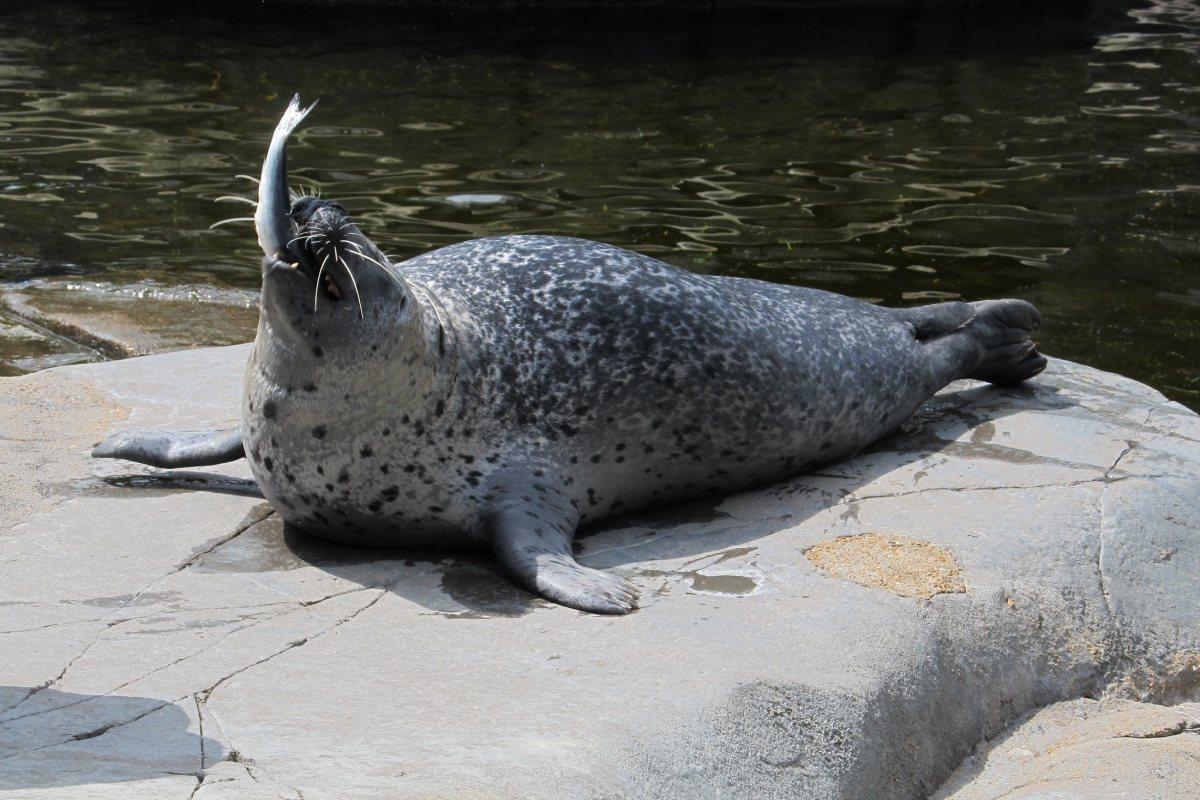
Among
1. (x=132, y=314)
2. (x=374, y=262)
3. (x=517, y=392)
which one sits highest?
(x=374, y=262)

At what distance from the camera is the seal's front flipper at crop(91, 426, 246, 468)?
5.01 m

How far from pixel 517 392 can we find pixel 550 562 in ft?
2.17

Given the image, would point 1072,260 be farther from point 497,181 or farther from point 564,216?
point 497,181

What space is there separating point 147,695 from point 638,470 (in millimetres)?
1835

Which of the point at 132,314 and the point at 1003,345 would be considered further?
the point at 132,314

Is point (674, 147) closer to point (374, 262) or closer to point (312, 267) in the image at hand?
point (374, 262)

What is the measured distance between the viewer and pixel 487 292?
4730 mm

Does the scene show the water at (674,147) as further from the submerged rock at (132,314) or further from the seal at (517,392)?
the seal at (517,392)

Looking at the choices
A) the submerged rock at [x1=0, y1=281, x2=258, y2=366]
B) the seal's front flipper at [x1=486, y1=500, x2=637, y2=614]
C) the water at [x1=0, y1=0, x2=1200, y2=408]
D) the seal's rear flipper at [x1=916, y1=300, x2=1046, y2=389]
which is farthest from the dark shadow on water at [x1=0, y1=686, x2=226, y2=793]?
the water at [x1=0, y1=0, x2=1200, y2=408]

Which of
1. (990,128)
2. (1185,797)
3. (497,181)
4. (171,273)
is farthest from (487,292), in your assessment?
(990,128)

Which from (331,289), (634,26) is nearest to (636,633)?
(331,289)

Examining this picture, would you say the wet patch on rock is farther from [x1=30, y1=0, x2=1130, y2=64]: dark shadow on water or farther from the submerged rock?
[x1=30, y1=0, x2=1130, y2=64]: dark shadow on water

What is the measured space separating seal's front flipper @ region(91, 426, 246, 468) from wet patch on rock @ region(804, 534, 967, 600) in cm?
204

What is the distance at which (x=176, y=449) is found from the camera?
16.5ft
